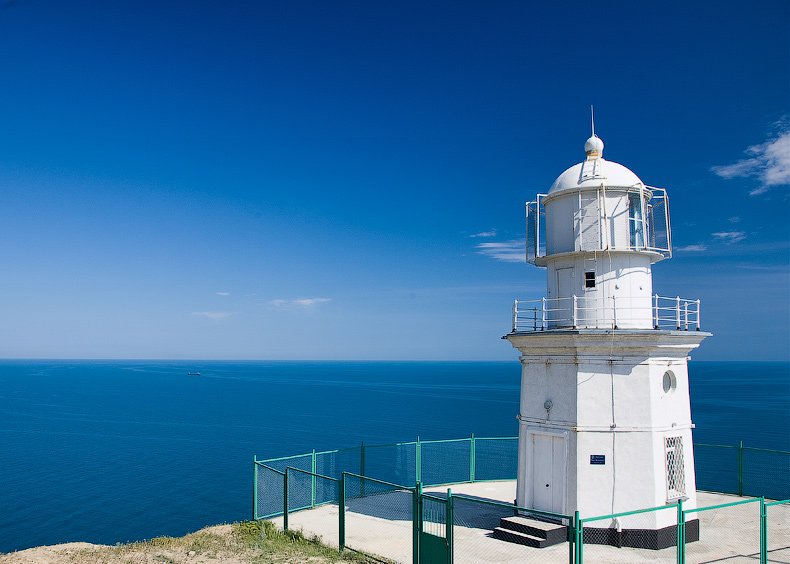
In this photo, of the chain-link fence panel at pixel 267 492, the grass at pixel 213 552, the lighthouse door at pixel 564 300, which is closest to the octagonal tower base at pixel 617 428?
the lighthouse door at pixel 564 300

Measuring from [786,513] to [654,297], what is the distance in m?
7.62

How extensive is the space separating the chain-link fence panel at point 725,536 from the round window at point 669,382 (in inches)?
102

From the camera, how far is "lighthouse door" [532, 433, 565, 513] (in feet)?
45.5

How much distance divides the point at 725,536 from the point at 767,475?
101 ft

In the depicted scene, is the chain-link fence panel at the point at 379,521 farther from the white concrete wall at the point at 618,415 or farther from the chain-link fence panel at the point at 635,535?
the chain-link fence panel at the point at 635,535

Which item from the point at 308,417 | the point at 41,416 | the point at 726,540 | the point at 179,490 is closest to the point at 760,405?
the point at 308,417

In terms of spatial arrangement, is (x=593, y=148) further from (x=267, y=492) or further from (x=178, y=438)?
(x=178, y=438)

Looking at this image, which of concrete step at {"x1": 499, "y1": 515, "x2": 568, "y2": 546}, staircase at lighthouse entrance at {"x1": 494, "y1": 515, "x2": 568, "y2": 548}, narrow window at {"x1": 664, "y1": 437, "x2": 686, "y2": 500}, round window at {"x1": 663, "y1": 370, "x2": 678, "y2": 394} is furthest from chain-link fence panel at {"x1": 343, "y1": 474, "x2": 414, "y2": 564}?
round window at {"x1": 663, "y1": 370, "x2": 678, "y2": 394}

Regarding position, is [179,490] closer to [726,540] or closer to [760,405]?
[726,540]

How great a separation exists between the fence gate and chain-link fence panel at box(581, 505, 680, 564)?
3253mm

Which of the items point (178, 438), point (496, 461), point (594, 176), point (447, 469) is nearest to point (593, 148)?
point (594, 176)

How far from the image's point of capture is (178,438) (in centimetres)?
5984

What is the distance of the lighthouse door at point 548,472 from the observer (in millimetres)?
13867

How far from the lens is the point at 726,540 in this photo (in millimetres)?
13961
